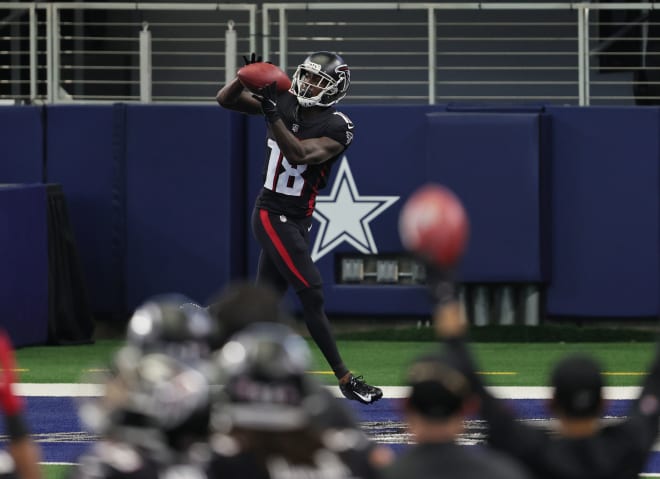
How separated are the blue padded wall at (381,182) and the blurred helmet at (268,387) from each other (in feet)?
31.6

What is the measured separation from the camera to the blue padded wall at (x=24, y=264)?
39.3ft

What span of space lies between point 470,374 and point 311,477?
1.97 feet

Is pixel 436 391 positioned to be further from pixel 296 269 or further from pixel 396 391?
pixel 396 391

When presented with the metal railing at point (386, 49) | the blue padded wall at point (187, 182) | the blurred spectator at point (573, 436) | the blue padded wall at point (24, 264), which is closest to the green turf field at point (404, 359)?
the blue padded wall at point (24, 264)

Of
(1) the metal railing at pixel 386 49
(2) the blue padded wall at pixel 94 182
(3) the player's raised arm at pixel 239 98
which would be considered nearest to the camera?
(3) the player's raised arm at pixel 239 98

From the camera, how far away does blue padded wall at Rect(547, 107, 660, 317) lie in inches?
505

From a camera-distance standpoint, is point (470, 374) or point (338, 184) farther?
point (338, 184)

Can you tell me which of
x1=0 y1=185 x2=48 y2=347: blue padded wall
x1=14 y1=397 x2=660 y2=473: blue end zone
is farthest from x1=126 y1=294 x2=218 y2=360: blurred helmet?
x1=0 y1=185 x2=48 y2=347: blue padded wall

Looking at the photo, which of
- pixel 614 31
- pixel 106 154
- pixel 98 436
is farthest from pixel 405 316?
pixel 98 436

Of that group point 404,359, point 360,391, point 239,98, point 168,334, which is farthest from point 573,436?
point 404,359

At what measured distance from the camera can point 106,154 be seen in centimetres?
1316

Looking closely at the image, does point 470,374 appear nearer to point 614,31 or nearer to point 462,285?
point 462,285

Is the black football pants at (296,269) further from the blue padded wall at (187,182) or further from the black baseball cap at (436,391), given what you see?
the black baseball cap at (436,391)

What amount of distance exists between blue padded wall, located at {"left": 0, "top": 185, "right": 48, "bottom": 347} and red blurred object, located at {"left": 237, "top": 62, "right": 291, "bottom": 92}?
155 inches
